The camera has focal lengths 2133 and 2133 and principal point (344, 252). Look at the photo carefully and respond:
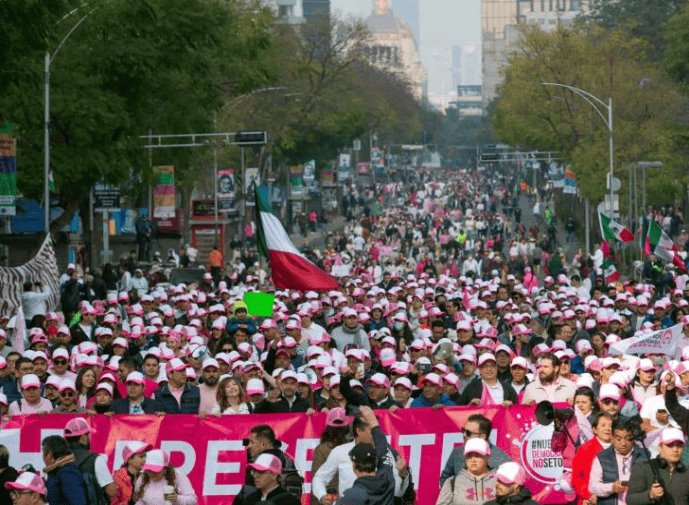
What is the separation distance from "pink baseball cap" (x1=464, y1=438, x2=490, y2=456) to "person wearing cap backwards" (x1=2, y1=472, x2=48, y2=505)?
2441mm

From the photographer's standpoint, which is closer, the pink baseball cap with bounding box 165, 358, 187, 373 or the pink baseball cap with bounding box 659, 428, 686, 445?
the pink baseball cap with bounding box 659, 428, 686, 445

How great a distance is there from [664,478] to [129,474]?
3568 millimetres

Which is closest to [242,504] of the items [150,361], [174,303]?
[150,361]

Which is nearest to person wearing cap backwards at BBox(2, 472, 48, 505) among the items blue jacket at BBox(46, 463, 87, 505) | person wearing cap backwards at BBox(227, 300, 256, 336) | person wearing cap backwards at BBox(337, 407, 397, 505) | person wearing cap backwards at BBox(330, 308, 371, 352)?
blue jacket at BBox(46, 463, 87, 505)

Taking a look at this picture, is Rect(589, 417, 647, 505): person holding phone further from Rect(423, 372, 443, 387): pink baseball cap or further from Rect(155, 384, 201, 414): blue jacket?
Rect(155, 384, 201, 414): blue jacket

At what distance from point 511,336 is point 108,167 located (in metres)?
21.3

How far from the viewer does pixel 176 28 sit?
44.9 m

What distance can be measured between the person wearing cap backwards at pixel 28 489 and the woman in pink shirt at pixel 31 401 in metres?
4.91

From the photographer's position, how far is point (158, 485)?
13180 millimetres

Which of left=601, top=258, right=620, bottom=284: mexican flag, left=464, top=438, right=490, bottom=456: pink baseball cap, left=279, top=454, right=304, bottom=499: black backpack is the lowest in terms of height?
left=601, top=258, right=620, bottom=284: mexican flag

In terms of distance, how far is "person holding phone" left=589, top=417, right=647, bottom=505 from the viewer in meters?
13.2

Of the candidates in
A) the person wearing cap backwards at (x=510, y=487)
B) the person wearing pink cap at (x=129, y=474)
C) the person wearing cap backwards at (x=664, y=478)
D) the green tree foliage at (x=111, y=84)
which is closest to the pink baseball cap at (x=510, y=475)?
the person wearing cap backwards at (x=510, y=487)

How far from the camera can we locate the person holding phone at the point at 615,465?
13172 millimetres

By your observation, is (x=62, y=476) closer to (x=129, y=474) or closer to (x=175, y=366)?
(x=129, y=474)
